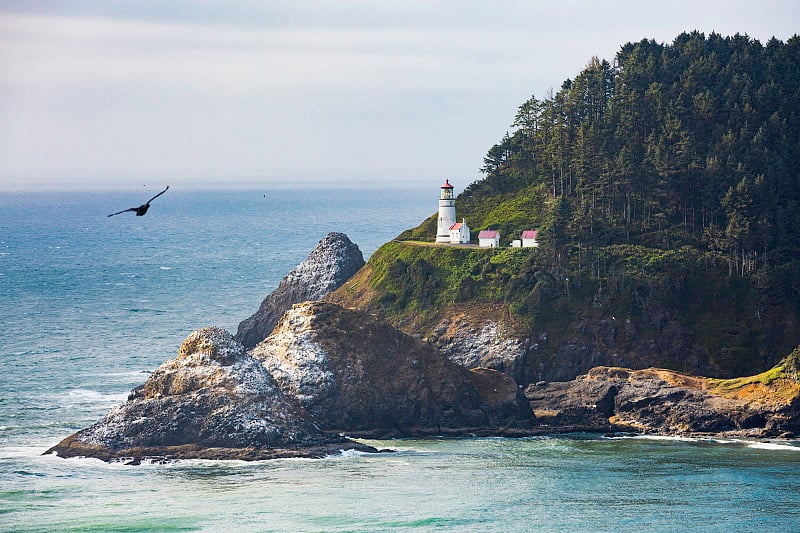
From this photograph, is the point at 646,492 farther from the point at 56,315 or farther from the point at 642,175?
the point at 56,315

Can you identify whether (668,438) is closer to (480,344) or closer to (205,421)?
(480,344)

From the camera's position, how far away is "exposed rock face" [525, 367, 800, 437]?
9788 centimetres

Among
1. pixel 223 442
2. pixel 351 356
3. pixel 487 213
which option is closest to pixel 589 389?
pixel 351 356

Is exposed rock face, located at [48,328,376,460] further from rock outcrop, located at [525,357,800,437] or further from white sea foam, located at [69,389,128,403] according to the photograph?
rock outcrop, located at [525,357,800,437]

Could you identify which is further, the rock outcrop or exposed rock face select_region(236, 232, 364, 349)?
exposed rock face select_region(236, 232, 364, 349)

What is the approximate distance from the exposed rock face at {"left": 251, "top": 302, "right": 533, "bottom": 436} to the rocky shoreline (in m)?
0.09

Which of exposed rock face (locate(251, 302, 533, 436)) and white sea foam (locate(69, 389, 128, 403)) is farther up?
exposed rock face (locate(251, 302, 533, 436))

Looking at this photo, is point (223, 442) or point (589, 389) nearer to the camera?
point (223, 442)

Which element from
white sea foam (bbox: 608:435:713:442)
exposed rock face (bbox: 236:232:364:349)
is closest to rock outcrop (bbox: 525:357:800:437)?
white sea foam (bbox: 608:435:713:442)

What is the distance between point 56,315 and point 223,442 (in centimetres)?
7756

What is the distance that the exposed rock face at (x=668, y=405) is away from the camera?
9788 cm

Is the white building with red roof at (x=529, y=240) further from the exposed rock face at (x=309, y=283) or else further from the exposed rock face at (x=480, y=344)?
the exposed rock face at (x=309, y=283)

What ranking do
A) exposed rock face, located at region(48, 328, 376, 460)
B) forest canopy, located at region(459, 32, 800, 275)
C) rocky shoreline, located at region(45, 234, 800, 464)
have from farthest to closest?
1. forest canopy, located at region(459, 32, 800, 275)
2. rocky shoreline, located at region(45, 234, 800, 464)
3. exposed rock face, located at region(48, 328, 376, 460)

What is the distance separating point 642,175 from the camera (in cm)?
13238
